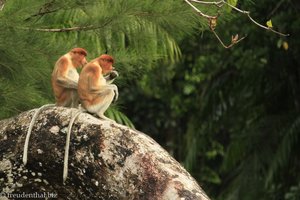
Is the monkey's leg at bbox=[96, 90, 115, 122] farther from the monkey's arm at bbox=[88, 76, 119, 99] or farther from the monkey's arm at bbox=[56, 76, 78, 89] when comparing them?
the monkey's arm at bbox=[56, 76, 78, 89]

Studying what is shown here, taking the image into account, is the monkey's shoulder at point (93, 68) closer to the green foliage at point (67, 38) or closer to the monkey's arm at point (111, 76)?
the monkey's arm at point (111, 76)

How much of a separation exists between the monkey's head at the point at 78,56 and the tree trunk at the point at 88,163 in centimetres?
73

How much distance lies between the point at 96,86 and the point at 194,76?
18.2ft

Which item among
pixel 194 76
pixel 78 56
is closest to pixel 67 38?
pixel 78 56

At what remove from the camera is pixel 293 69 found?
28.3ft

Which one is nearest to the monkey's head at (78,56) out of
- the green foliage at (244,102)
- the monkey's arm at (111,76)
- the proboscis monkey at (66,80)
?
the proboscis monkey at (66,80)

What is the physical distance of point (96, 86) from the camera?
145 inches

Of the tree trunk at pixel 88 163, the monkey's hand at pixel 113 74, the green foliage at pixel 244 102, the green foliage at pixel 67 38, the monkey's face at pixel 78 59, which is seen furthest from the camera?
the green foliage at pixel 244 102

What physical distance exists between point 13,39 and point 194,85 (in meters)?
5.40

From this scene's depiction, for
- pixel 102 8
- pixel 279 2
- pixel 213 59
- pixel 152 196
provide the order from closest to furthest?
1. pixel 152 196
2. pixel 102 8
3. pixel 279 2
4. pixel 213 59

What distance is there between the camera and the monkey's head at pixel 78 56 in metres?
3.91

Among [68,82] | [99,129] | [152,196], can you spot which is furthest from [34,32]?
[152,196]

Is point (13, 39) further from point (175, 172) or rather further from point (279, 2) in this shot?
point (279, 2)

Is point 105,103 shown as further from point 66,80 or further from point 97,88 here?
point 66,80
